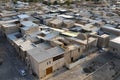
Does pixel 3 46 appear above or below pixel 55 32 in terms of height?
below

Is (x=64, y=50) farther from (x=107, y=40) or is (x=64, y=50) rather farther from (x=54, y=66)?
(x=107, y=40)

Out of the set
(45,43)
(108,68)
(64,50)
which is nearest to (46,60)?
(64,50)

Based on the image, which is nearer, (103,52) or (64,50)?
(64,50)

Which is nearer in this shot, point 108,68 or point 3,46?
point 108,68

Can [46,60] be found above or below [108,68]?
above

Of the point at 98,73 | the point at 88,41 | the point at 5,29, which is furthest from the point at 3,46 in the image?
the point at 98,73

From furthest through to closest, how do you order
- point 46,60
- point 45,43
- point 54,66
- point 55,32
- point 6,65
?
point 55,32 < point 45,43 < point 6,65 < point 54,66 < point 46,60

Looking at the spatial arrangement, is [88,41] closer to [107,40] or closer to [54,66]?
[107,40]

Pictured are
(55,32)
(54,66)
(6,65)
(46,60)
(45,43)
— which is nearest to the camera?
(46,60)
